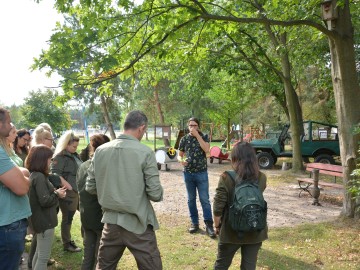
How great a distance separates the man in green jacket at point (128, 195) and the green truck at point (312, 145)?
1204 cm

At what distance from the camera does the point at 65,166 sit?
4523mm

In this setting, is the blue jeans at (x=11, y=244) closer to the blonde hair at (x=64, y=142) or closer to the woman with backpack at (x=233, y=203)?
the woman with backpack at (x=233, y=203)

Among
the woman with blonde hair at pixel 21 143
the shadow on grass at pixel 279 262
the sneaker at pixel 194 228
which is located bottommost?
the shadow on grass at pixel 279 262

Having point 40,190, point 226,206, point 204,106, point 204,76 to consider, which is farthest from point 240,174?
point 204,106

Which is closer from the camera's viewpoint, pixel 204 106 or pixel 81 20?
pixel 81 20

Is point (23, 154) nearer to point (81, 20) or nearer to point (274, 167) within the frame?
point (81, 20)

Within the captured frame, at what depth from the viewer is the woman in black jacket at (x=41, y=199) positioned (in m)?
3.50

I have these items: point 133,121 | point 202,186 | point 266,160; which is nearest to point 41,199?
point 133,121

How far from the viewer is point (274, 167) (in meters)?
15.2

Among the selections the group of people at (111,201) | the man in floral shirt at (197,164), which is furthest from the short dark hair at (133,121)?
the man in floral shirt at (197,164)

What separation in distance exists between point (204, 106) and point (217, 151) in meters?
15.5

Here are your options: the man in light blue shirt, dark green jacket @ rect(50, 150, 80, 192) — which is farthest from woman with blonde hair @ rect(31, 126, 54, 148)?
the man in light blue shirt

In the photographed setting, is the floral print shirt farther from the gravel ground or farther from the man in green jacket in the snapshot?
the man in green jacket

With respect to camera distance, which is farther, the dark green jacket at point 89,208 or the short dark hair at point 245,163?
the dark green jacket at point 89,208
